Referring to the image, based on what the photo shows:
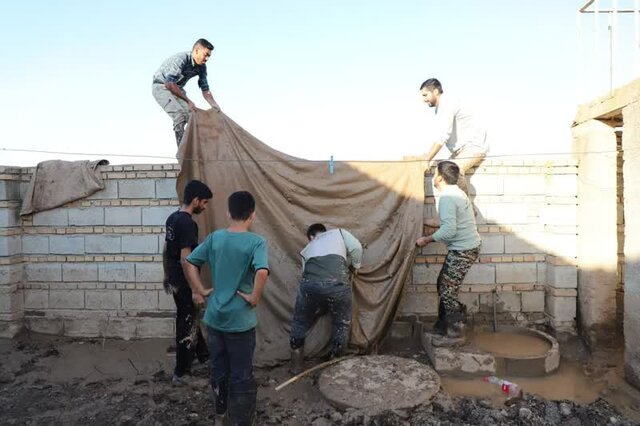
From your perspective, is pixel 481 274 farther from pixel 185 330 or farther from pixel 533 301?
pixel 185 330

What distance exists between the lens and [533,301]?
5.27 m

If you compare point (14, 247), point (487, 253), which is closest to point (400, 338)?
point (487, 253)

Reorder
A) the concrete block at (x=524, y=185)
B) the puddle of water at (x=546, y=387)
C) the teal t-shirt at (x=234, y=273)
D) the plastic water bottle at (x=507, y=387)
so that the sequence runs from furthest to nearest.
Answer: the concrete block at (x=524, y=185) < the puddle of water at (x=546, y=387) < the plastic water bottle at (x=507, y=387) < the teal t-shirt at (x=234, y=273)

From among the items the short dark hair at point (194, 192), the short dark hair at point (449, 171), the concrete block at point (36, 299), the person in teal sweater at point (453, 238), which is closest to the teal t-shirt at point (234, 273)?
the short dark hair at point (194, 192)

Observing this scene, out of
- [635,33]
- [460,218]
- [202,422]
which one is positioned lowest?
[202,422]

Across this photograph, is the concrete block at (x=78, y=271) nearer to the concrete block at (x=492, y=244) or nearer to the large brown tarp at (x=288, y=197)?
the large brown tarp at (x=288, y=197)

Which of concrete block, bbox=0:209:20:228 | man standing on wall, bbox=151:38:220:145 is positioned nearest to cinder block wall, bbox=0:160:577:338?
concrete block, bbox=0:209:20:228

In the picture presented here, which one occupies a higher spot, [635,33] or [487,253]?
[635,33]

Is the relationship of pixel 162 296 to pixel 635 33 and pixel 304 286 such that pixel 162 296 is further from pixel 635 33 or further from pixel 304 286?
pixel 635 33

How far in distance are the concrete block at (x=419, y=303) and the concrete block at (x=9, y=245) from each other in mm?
4550

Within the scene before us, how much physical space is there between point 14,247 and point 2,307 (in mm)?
705

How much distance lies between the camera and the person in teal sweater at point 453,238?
4426 mm

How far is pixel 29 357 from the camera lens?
196 inches

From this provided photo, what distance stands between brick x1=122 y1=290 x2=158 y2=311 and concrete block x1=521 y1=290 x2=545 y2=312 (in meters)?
4.26
